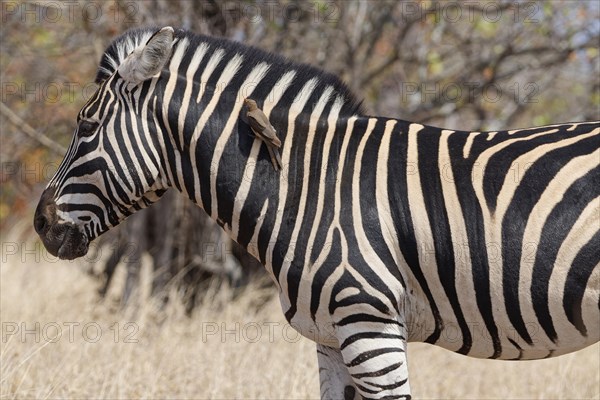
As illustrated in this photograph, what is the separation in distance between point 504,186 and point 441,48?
7711mm

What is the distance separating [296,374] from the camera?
5.58 meters

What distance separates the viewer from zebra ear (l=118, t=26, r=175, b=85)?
12.5 feet

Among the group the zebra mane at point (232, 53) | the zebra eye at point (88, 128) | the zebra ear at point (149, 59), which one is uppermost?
the zebra mane at point (232, 53)

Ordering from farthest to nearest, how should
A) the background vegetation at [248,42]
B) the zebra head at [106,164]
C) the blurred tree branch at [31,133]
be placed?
the blurred tree branch at [31,133], the background vegetation at [248,42], the zebra head at [106,164]

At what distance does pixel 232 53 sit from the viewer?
4.02 metres

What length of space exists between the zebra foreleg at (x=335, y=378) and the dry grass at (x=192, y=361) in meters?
1.21

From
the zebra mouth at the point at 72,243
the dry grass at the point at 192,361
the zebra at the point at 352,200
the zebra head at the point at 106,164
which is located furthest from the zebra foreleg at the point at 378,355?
the dry grass at the point at 192,361

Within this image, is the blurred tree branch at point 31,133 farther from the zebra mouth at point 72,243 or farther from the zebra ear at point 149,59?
the zebra ear at point 149,59

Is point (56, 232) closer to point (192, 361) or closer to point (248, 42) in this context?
point (192, 361)

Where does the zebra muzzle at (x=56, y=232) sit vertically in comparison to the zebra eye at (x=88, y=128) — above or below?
below

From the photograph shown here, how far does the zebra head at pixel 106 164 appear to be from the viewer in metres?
3.94

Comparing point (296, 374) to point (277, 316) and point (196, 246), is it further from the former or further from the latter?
point (196, 246)

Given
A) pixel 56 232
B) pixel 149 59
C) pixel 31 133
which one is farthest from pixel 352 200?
pixel 31 133

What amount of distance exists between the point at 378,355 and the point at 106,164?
163 centimetres
